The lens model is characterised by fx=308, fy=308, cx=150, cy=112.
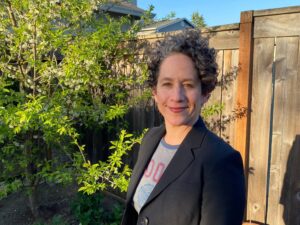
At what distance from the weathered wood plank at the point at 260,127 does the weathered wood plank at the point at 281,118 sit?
2.5 inches

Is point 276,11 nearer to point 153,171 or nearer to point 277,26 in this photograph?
point 277,26

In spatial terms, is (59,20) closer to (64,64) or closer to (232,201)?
(64,64)

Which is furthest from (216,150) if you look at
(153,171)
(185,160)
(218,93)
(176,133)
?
(218,93)

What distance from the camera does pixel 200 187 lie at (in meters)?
1.29

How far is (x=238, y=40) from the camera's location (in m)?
2.98

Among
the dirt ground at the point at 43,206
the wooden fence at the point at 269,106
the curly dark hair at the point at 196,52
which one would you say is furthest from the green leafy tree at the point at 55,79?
the curly dark hair at the point at 196,52

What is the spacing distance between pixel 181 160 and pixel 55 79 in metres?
2.74

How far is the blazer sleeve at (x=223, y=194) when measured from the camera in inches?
48.2

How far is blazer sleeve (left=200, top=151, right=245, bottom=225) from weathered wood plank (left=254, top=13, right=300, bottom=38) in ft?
5.77

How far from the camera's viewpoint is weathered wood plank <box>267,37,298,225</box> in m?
2.60

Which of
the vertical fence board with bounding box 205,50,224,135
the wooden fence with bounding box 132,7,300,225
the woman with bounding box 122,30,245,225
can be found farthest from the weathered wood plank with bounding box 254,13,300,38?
the woman with bounding box 122,30,245,225

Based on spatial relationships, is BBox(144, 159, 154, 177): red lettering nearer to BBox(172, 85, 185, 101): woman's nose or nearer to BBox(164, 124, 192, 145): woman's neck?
BBox(164, 124, 192, 145): woman's neck

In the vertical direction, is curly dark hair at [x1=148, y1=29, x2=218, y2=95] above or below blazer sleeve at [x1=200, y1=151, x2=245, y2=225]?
above

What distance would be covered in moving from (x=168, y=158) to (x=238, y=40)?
1819mm
